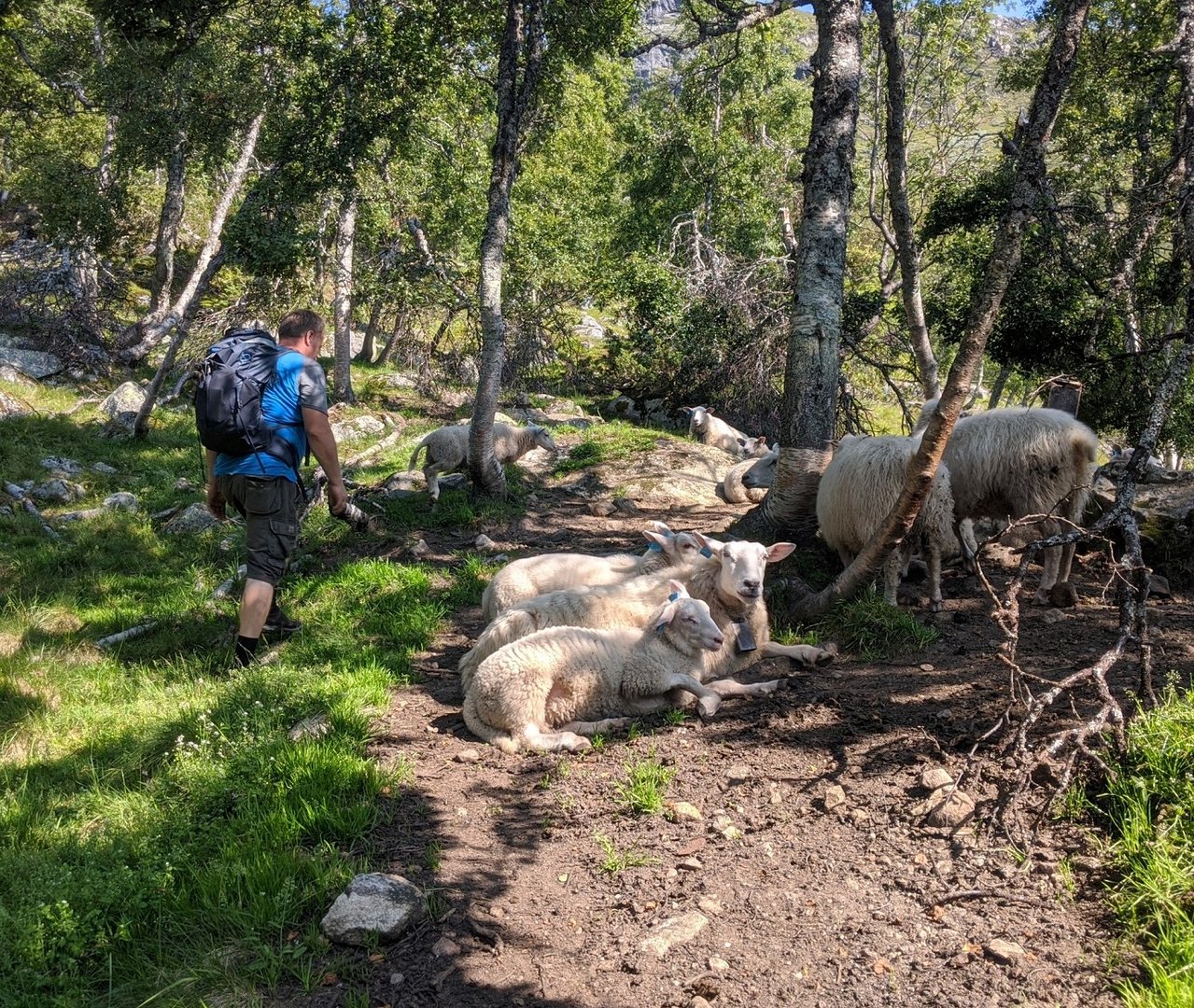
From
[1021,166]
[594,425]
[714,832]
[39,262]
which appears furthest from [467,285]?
[39,262]

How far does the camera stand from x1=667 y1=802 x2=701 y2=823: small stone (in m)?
3.71

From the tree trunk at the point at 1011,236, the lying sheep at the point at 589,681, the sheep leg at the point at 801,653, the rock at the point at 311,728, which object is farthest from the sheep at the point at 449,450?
the tree trunk at the point at 1011,236

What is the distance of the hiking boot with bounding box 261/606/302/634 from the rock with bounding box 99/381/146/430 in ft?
33.9

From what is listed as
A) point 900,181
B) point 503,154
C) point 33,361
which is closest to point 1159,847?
point 900,181

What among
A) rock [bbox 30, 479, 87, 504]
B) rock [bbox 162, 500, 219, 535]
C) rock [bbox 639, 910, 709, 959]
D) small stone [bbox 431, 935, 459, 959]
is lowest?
small stone [bbox 431, 935, 459, 959]

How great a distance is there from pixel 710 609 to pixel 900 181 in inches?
216

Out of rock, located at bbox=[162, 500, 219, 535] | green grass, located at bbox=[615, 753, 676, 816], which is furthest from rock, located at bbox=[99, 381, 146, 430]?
green grass, located at bbox=[615, 753, 676, 816]

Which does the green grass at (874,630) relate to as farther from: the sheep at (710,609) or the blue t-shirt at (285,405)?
the blue t-shirt at (285,405)

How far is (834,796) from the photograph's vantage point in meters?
3.68

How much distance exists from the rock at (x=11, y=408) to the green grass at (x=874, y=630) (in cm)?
1410

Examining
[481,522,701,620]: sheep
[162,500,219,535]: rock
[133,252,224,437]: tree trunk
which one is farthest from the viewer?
[133,252,224,437]: tree trunk

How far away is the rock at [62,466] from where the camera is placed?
11.6 m

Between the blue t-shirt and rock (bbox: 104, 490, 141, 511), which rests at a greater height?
the blue t-shirt

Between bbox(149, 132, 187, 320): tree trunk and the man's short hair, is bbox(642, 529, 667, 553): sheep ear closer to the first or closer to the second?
the man's short hair
